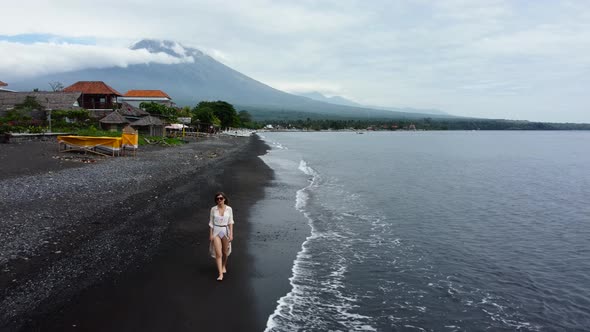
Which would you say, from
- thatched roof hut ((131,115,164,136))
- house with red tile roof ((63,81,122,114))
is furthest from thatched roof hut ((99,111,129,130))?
house with red tile roof ((63,81,122,114))

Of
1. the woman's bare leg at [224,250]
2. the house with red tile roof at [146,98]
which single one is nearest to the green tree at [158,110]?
the house with red tile roof at [146,98]

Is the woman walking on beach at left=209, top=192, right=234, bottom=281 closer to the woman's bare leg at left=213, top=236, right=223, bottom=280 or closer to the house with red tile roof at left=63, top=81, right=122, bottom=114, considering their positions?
the woman's bare leg at left=213, top=236, right=223, bottom=280

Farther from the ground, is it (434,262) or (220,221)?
(220,221)

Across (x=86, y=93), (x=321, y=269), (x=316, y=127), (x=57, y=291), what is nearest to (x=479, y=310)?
(x=321, y=269)

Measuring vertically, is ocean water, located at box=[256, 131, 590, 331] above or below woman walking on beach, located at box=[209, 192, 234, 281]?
below

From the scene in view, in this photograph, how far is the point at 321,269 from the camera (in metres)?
9.64

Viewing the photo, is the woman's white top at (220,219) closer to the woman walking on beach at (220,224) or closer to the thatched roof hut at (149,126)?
the woman walking on beach at (220,224)

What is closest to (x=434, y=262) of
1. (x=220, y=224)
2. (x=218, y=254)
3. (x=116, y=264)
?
(x=218, y=254)

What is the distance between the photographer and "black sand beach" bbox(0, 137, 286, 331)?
21.1ft

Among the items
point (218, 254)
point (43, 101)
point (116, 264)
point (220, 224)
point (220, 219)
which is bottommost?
point (116, 264)

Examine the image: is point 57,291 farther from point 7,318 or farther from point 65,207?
point 65,207

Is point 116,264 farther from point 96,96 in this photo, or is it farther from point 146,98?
point 146,98

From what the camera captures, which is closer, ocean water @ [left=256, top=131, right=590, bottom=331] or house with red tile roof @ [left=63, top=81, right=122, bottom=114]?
ocean water @ [left=256, top=131, right=590, bottom=331]

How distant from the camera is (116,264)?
844 cm
